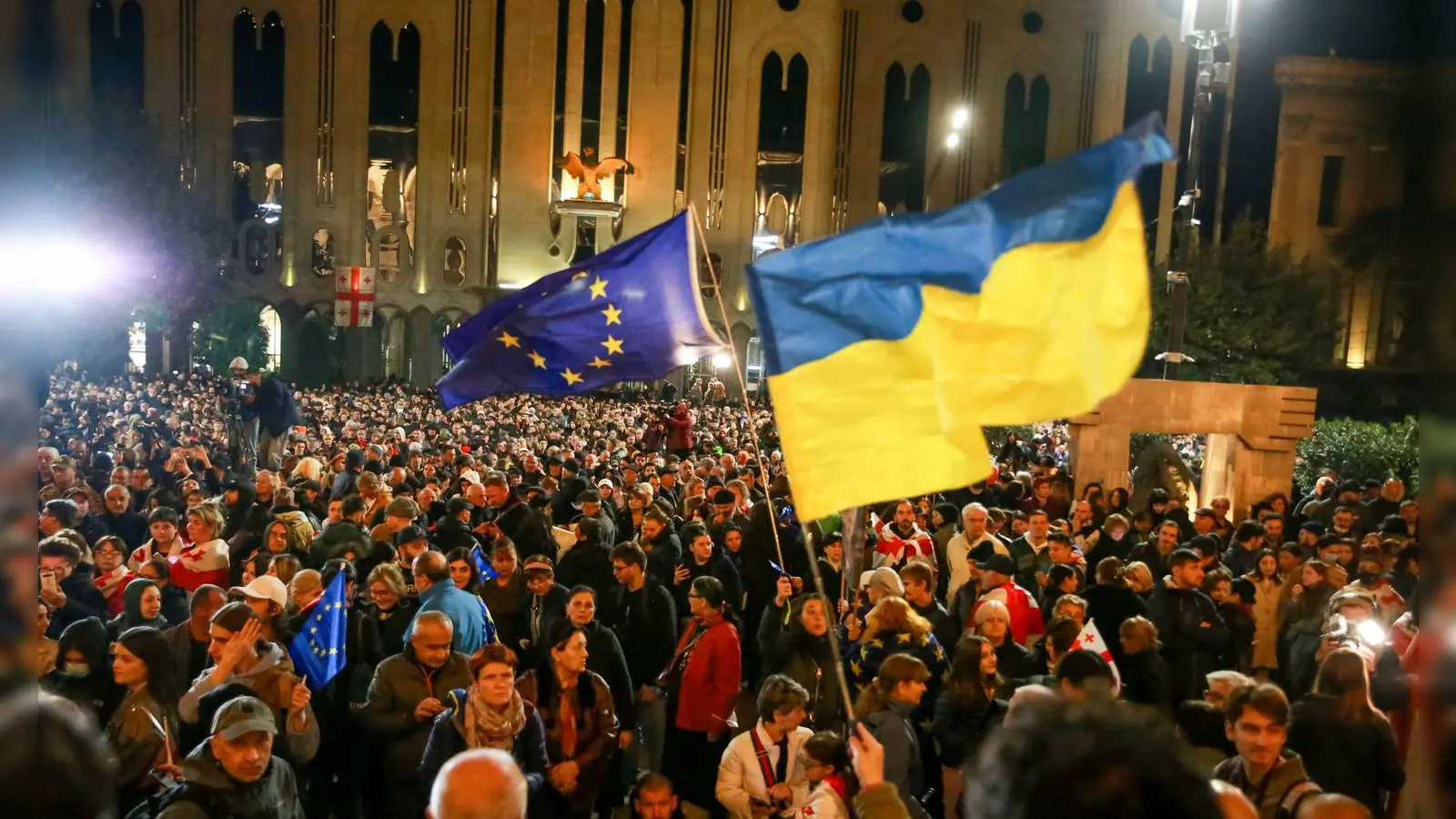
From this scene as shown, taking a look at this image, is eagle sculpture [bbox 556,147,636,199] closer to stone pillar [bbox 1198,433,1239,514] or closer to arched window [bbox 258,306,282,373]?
arched window [bbox 258,306,282,373]

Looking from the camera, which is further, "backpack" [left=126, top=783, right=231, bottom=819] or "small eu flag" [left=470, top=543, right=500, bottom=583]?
"small eu flag" [left=470, top=543, right=500, bottom=583]

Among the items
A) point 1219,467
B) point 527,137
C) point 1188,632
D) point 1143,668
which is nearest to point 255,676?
point 1143,668

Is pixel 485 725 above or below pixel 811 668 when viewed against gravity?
above

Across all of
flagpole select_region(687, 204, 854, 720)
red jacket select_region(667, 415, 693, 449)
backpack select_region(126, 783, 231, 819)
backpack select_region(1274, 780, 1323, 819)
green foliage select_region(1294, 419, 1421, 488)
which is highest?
flagpole select_region(687, 204, 854, 720)

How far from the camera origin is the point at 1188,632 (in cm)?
686

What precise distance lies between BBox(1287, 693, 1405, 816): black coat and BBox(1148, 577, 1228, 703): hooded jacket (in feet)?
6.36

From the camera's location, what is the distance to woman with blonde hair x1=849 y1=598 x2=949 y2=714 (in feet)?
18.9

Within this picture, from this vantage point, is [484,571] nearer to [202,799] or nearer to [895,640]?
[895,640]

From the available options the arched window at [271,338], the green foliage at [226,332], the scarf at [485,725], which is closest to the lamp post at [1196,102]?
the scarf at [485,725]

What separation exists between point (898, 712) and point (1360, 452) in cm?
1670

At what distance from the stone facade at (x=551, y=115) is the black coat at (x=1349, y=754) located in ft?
118

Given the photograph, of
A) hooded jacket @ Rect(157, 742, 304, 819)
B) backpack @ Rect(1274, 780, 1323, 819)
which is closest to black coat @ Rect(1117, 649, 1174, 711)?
backpack @ Rect(1274, 780, 1323, 819)

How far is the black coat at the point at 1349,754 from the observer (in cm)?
472

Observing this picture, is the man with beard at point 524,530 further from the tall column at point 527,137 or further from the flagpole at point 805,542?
the tall column at point 527,137
